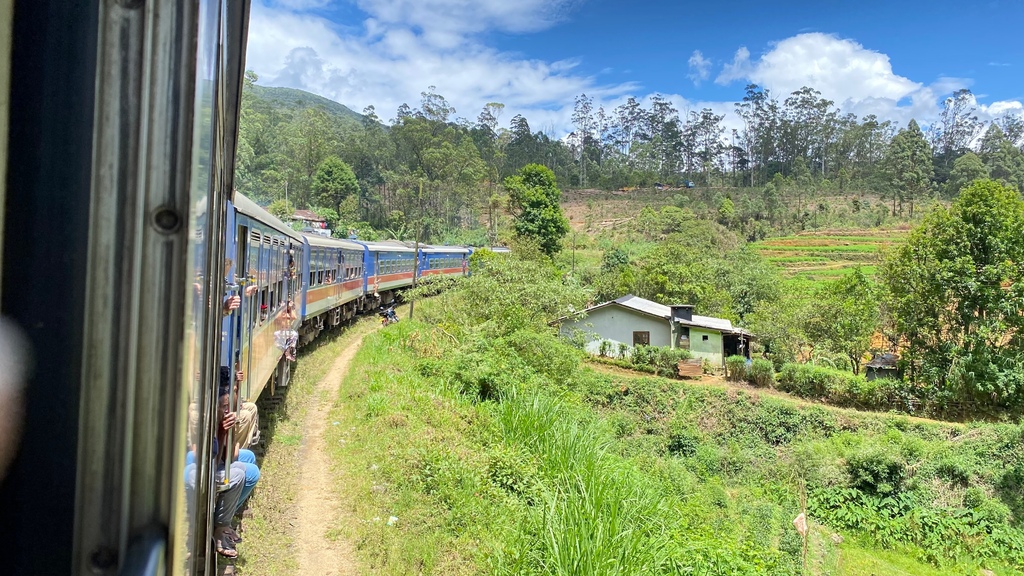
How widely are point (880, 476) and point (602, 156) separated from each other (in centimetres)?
7129

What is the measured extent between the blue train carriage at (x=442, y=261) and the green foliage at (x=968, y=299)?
54.1 ft

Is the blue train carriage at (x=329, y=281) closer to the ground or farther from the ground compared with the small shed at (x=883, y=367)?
farther from the ground

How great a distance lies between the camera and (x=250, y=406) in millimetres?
4402

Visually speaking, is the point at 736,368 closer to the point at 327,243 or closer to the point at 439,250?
the point at 439,250

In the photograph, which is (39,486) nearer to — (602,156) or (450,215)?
(450,215)

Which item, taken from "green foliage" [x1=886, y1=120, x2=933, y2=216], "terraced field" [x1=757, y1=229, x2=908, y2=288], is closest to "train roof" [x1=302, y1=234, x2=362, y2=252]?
"terraced field" [x1=757, y1=229, x2=908, y2=288]

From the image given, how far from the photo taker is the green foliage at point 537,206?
1527 inches

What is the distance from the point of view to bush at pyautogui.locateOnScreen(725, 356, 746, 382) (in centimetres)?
2203

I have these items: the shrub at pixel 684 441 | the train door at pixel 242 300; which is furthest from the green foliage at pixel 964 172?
the train door at pixel 242 300

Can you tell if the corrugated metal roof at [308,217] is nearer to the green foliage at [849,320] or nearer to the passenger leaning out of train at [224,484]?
the green foliage at [849,320]

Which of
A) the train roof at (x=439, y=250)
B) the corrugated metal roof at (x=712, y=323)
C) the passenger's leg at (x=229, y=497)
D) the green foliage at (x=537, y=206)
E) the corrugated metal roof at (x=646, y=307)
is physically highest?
the green foliage at (x=537, y=206)

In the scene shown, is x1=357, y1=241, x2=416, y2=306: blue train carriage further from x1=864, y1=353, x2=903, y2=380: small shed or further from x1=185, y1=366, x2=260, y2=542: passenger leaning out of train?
x1=864, y1=353, x2=903, y2=380: small shed

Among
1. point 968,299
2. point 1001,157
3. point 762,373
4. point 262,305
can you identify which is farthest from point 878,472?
point 1001,157

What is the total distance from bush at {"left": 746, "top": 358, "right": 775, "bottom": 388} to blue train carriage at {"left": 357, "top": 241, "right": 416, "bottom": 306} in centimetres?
1306
